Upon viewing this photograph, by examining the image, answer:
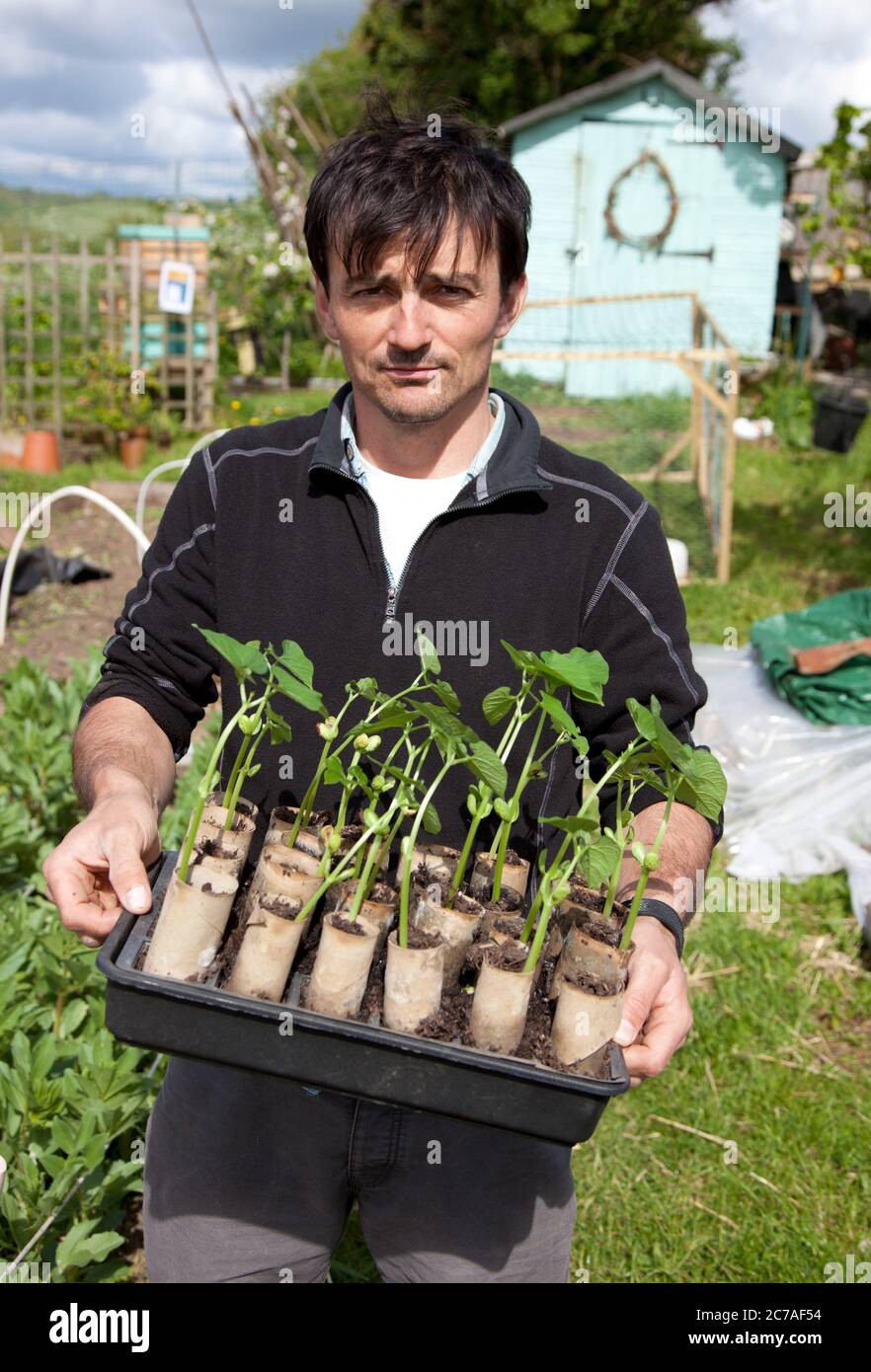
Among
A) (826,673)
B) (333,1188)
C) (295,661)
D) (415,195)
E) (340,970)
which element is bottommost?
(333,1188)

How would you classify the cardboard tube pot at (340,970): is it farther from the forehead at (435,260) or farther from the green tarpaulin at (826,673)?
the green tarpaulin at (826,673)

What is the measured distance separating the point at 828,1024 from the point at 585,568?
2.31 metres

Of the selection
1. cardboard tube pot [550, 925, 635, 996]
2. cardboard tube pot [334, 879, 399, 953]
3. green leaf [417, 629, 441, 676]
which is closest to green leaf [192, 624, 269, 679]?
green leaf [417, 629, 441, 676]

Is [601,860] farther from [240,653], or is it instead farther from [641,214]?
[641,214]

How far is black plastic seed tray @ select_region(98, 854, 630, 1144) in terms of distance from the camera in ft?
4.21

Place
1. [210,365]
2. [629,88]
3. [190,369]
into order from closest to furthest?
[190,369] → [210,365] → [629,88]

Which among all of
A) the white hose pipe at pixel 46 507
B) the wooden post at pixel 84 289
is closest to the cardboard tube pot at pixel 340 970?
the white hose pipe at pixel 46 507

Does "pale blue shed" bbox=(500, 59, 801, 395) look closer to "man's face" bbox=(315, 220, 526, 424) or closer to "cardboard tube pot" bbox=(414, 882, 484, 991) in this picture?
"man's face" bbox=(315, 220, 526, 424)

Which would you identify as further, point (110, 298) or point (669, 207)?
point (669, 207)

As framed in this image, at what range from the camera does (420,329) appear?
1.65m

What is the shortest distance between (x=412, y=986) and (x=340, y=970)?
87 mm

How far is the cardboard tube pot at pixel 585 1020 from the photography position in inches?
52.9

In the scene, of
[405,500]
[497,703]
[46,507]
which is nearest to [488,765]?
[497,703]
